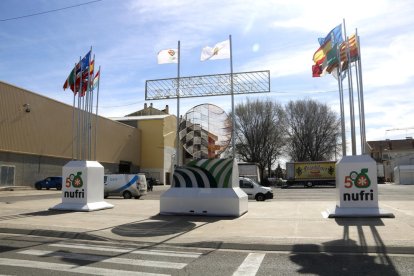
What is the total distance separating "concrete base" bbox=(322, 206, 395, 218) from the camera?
13.4 meters

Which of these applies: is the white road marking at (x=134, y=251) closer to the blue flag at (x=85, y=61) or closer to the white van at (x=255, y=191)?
the blue flag at (x=85, y=61)

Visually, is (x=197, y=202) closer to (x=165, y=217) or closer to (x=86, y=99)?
(x=165, y=217)

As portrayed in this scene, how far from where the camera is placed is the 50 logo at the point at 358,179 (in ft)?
46.0

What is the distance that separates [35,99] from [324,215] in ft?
129

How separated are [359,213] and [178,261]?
793 cm

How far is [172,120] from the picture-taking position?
7550 centimetres

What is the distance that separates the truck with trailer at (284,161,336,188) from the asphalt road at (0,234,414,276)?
171ft

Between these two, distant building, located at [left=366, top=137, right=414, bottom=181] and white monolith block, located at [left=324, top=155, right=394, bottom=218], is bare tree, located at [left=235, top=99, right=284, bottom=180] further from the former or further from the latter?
white monolith block, located at [left=324, top=155, right=394, bottom=218]

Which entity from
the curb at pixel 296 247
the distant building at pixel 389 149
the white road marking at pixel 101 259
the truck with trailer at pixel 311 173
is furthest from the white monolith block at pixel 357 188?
the distant building at pixel 389 149

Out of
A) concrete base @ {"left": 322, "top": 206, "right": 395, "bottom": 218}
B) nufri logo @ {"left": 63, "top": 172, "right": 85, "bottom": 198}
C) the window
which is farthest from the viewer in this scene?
the window

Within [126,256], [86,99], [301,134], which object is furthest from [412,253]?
[301,134]

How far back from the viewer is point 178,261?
795 cm

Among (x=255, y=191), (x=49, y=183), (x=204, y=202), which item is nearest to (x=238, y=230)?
(x=204, y=202)

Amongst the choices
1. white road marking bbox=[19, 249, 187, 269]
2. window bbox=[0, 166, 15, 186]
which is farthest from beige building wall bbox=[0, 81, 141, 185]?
white road marking bbox=[19, 249, 187, 269]
